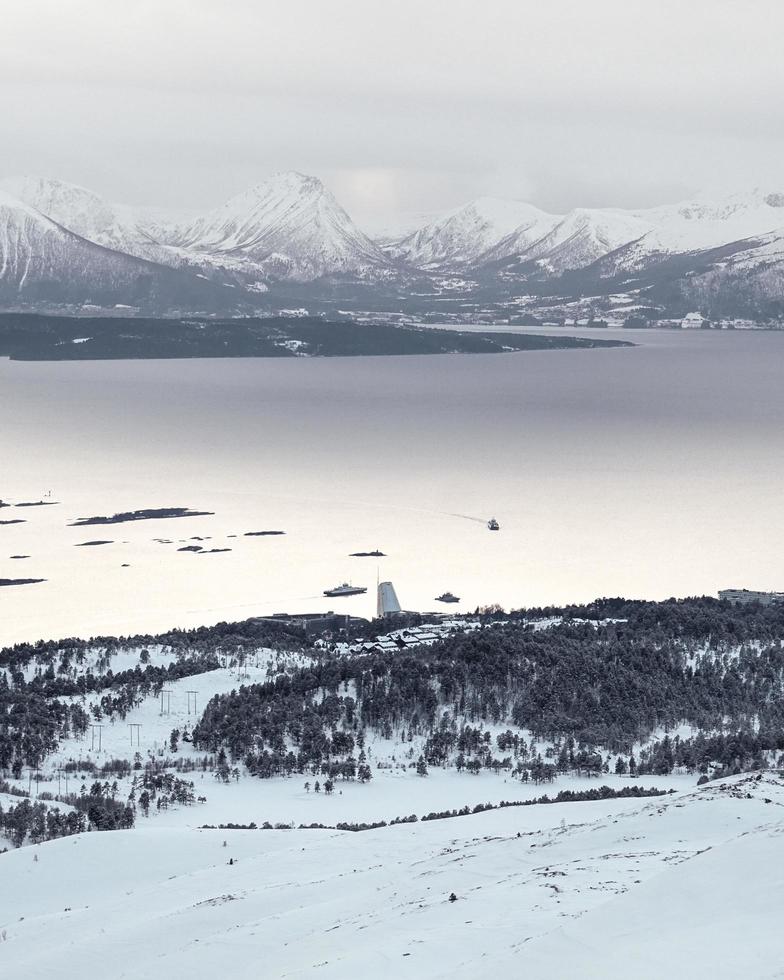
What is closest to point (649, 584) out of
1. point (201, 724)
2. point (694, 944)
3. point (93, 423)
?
point (201, 724)

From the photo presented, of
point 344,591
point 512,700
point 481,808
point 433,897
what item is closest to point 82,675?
point 512,700

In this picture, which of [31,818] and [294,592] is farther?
[294,592]

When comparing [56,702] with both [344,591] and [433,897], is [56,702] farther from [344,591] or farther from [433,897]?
[344,591]

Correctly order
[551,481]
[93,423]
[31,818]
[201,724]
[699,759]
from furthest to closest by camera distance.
Answer: [93,423], [551,481], [201,724], [699,759], [31,818]

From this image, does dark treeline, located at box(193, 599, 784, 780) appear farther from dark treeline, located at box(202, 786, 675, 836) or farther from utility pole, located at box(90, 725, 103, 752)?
dark treeline, located at box(202, 786, 675, 836)

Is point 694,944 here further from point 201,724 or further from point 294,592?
point 294,592

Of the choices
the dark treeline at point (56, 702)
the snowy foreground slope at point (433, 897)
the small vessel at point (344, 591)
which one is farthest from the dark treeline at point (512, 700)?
the small vessel at point (344, 591)
